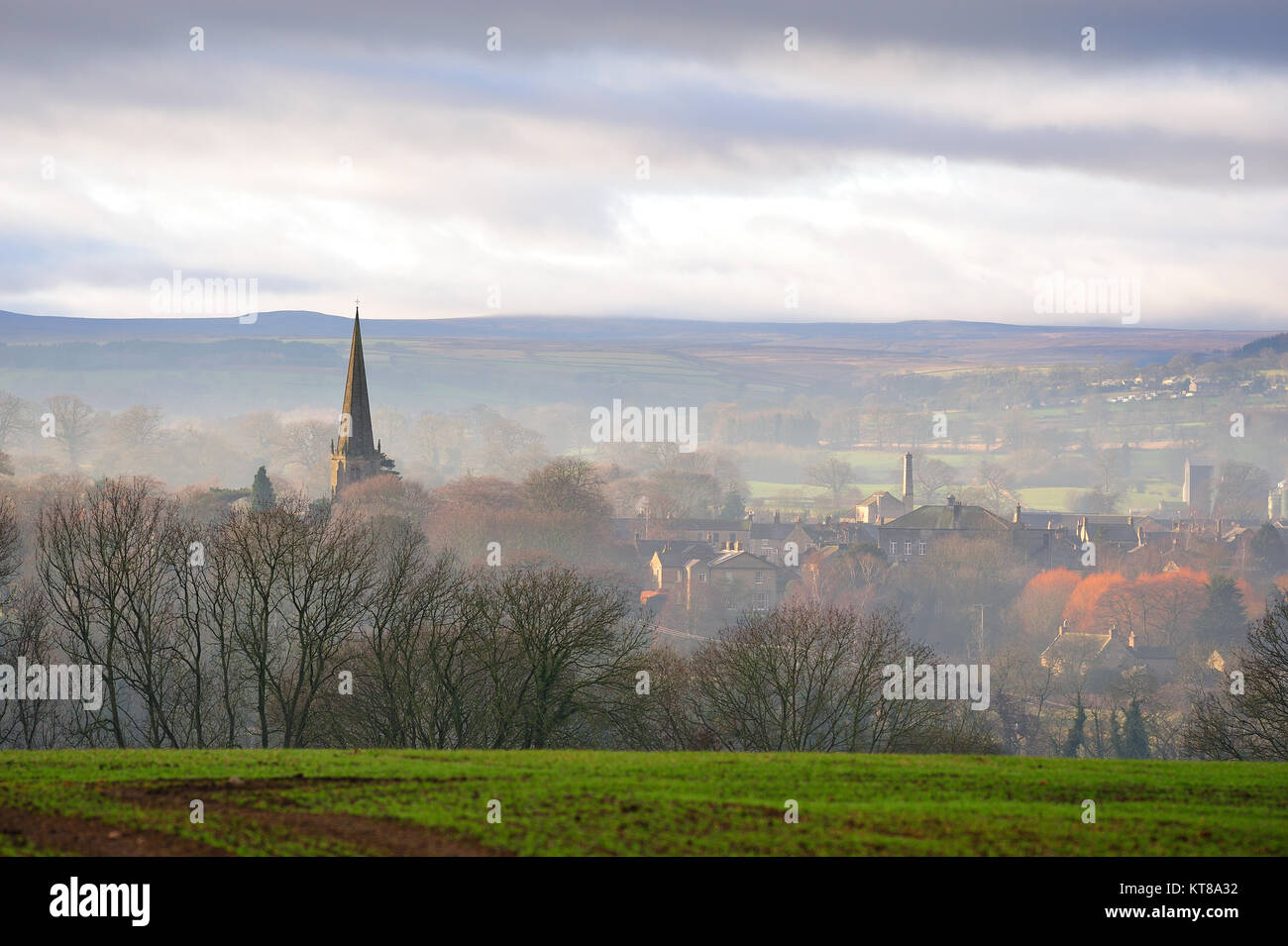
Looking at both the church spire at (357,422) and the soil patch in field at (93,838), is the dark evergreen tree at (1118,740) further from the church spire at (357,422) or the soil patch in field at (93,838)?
the church spire at (357,422)

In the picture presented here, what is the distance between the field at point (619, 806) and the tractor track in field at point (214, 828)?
0.12 ft

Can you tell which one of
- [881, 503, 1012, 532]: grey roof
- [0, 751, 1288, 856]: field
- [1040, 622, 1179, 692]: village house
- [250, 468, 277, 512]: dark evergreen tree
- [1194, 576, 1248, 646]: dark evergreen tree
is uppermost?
[250, 468, 277, 512]: dark evergreen tree

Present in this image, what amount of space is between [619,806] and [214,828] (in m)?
5.93

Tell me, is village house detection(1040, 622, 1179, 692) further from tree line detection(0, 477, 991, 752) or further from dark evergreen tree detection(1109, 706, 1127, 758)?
tree line detection(0, 477, 991, 752)

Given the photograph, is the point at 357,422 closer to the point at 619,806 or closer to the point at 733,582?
the point at 733,582

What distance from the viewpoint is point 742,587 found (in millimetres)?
158125

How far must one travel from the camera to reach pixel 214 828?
62.1 ft

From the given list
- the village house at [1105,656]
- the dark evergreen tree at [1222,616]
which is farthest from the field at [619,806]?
the dark evergreen tree at [1222,616]

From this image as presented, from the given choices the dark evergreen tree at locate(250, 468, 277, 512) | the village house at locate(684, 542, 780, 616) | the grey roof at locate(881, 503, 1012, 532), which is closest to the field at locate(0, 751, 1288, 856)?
the dark evergreen tree at locate(250, 468, 277, 512)

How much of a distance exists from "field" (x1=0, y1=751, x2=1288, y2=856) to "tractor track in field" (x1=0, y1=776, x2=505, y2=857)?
1.5 inches

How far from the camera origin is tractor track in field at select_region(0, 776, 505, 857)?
1805 cm
